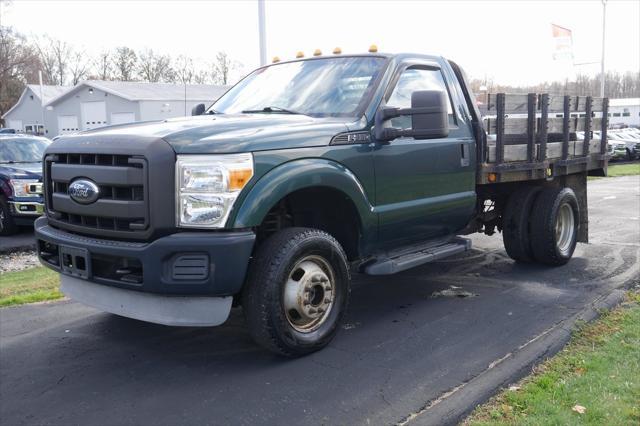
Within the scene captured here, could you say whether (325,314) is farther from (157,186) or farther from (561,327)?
(561,327)

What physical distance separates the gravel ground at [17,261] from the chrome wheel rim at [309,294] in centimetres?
525

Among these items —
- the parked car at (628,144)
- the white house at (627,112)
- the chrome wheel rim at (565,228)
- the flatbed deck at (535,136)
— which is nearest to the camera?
the flatbed deck at (535,136)

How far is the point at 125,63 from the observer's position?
74125 millimetres

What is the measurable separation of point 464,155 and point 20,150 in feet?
29.3

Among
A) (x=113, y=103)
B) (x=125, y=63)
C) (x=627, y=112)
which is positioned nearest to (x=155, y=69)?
(x=125, y=63)

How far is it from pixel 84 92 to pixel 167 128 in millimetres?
45604

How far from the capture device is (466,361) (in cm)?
425

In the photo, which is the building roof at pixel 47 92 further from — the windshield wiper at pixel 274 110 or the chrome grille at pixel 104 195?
the chrome grille at pixel 104 195

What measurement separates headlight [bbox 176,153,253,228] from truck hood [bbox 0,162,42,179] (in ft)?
25.1

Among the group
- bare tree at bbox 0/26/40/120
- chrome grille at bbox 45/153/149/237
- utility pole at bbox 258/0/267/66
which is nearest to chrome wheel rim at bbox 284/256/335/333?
chrome grille at bbox 45/153/149/237

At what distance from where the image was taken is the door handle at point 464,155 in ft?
18.9

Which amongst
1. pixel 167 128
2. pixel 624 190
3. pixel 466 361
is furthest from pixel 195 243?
pixel 624 190

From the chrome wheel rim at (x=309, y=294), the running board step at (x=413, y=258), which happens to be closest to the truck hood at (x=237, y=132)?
the chrome wheel rim at (x=309, y=294)

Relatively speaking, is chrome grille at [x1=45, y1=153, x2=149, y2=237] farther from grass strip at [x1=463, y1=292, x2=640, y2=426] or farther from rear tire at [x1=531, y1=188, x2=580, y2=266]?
rear tire at [x1=531, y1=188, x2=580, y2=266]
